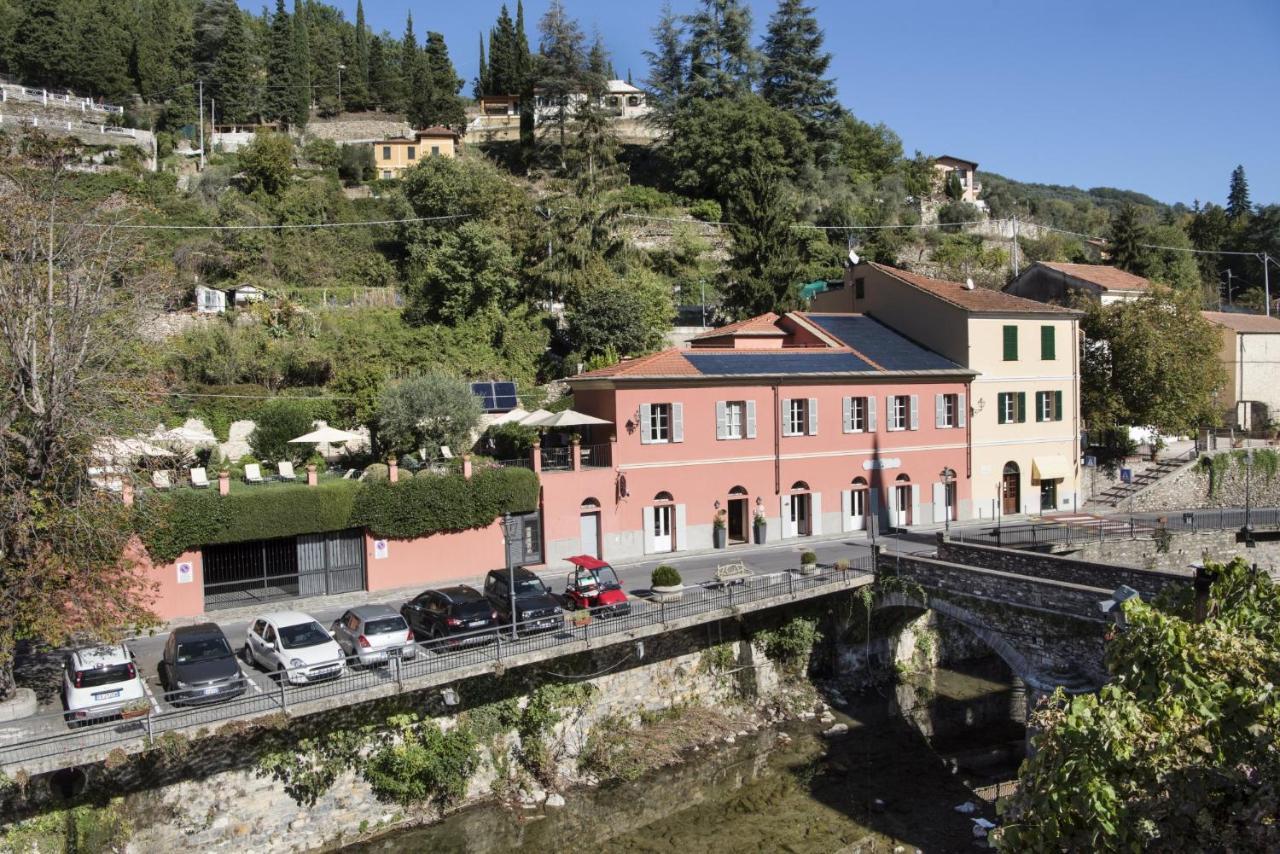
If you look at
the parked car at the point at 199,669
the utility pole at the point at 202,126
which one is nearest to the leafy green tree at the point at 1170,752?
the parked car at the point at 199,669

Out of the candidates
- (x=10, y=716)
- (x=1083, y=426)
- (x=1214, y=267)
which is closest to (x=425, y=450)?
(x=10, y=716)

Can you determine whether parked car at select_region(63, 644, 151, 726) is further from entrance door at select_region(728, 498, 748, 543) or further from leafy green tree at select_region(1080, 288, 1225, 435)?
leafy green tree at select_region(1080, 288, 1225, 435)

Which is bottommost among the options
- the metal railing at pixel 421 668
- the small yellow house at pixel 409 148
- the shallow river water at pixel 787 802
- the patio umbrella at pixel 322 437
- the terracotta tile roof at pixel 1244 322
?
the shallow river water at pixel 787 802

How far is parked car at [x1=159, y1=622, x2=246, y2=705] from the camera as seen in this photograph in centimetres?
1809

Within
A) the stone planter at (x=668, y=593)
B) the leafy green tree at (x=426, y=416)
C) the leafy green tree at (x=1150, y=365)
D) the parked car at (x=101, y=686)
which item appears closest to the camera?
the parked car at (x=101, y=686)

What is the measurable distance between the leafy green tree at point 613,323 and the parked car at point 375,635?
22325mm

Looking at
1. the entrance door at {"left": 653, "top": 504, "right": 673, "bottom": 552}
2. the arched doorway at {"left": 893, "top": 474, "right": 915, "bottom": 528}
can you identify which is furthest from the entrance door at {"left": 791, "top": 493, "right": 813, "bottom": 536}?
the entrance door at {"left": 653, "top": 504, "right": 673, "bottom": 552}

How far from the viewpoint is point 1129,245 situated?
67562 mm

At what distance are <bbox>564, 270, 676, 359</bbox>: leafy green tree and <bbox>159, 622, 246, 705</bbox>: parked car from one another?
81.7 feet

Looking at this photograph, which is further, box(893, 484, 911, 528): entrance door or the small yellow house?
the small yellow house

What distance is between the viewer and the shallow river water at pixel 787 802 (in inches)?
771

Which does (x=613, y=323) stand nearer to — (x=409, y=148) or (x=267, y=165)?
(x=267, y=165)

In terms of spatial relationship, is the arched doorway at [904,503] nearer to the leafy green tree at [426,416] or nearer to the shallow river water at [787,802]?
the shallow river water at [787,802]

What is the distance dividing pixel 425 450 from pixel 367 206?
112 feet
